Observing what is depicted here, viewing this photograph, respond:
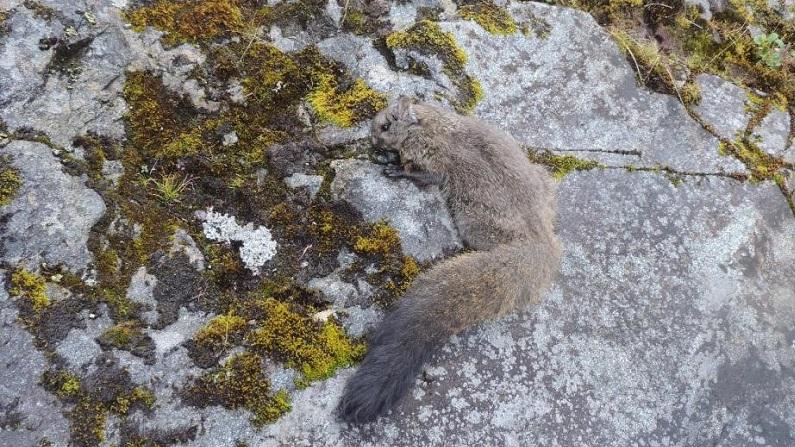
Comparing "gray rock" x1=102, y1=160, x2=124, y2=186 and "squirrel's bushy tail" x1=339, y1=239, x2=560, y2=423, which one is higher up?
"gray rock" x1=102, y1=160, x2=124, y2=186

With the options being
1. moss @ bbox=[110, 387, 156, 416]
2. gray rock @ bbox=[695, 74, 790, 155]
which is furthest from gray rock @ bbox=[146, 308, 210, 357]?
gray rock @ bbox=[695, 74, 790, 155]

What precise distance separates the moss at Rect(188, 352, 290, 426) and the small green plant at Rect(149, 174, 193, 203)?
1.32m

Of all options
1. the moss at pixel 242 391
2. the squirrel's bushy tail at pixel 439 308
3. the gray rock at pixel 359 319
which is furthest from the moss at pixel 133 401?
the gray rock at pixel 359 319

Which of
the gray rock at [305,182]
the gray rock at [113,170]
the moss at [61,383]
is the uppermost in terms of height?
the gray rock at [113,170]

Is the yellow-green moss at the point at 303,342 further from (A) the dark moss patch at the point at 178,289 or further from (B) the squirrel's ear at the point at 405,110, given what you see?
(B) the squirrel's ear at the point at 405,110

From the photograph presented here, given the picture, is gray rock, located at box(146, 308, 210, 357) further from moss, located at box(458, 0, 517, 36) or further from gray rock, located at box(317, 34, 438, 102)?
moss, located at box(458, 0, 517, 36)

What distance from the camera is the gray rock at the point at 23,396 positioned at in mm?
3387

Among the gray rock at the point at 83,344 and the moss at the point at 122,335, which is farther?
the moss at the point at 122,335

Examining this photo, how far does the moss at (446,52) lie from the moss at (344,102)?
555mm

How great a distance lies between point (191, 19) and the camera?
203 inches

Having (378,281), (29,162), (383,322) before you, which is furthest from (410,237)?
(29,162)

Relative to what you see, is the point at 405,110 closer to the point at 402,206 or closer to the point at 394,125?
the point at 394,125

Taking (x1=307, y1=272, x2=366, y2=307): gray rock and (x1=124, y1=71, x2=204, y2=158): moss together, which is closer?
(x1=307, y1=272, x2=366, y2=307): gray rock

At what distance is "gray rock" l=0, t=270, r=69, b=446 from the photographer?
339cm
